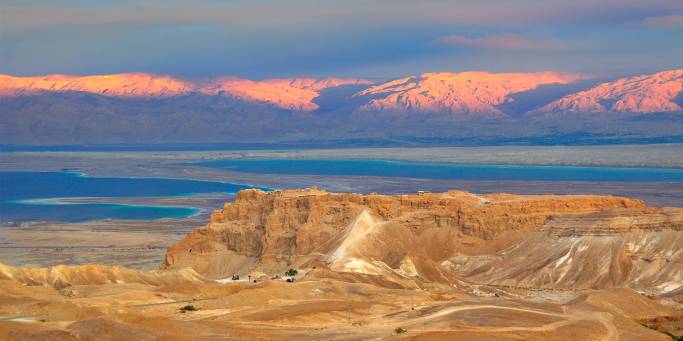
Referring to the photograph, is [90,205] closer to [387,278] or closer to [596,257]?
[387,278]

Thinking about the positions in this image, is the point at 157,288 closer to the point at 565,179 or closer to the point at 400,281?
the point at 400,281

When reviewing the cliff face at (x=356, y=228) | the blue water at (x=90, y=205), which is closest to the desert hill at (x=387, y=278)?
the cliff face at (x=356, y=228)

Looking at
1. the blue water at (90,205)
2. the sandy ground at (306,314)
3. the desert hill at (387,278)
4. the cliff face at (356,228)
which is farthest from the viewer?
the blue water at (90,205)

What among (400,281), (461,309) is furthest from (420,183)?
(461,309)

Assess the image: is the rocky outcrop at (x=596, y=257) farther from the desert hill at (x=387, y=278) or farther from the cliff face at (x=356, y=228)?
the cliff face at (x=356, y=228)

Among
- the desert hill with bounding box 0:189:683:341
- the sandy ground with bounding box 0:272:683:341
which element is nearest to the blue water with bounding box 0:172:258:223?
the desert hill with bounding box 0:189:683:341

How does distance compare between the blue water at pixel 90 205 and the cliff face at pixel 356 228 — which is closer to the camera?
the cliff face at pixel 356 228

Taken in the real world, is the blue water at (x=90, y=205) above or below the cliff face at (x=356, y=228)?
below

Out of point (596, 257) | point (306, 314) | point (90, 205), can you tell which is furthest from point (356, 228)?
point (90, 205)
